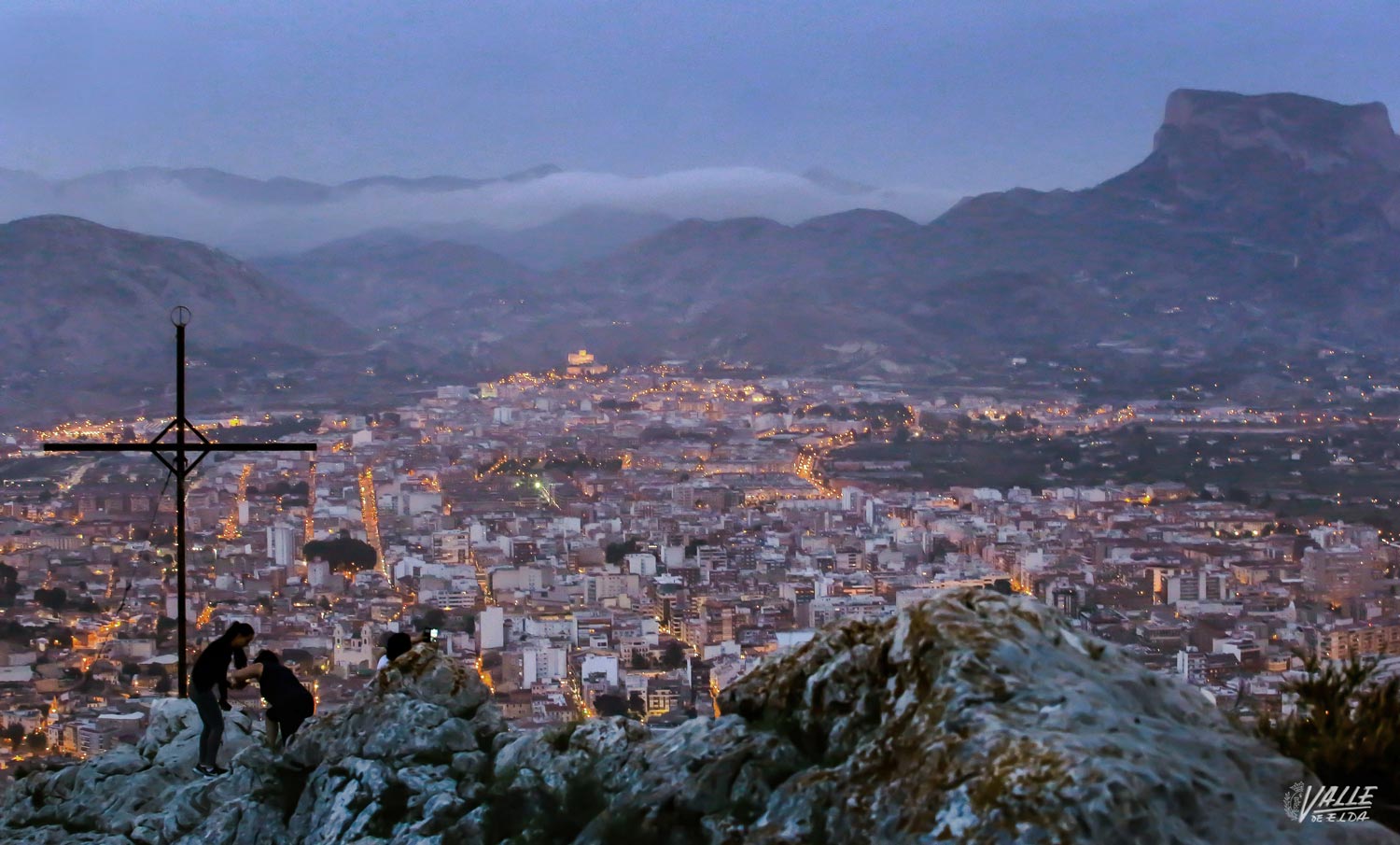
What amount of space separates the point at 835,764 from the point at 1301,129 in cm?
7796

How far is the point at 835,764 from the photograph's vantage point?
407 centimetres

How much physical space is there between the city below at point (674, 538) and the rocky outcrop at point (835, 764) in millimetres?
673

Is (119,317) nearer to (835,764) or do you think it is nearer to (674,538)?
(674,538)

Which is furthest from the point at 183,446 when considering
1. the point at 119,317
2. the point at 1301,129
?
the point at 1301,129

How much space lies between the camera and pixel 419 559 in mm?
24719

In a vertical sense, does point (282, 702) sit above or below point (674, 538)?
above

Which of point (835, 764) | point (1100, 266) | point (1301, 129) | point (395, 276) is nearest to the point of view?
point (835, 764)

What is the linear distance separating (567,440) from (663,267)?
110 feet

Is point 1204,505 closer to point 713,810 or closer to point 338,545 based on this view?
point 338,545

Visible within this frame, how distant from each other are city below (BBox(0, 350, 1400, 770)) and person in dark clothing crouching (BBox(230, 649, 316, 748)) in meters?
1.28

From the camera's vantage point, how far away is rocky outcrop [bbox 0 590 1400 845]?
11.2ft

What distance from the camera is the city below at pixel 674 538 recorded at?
15195mm

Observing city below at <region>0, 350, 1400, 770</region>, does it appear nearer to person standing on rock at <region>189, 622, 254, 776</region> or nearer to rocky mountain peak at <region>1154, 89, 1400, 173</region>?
person standing on rock at <region>189, 622, 254, 776</region>

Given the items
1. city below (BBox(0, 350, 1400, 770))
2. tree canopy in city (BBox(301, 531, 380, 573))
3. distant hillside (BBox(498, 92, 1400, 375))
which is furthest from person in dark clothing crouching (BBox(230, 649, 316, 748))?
distant hillside (BBox(498, 92, 1400, 375))
